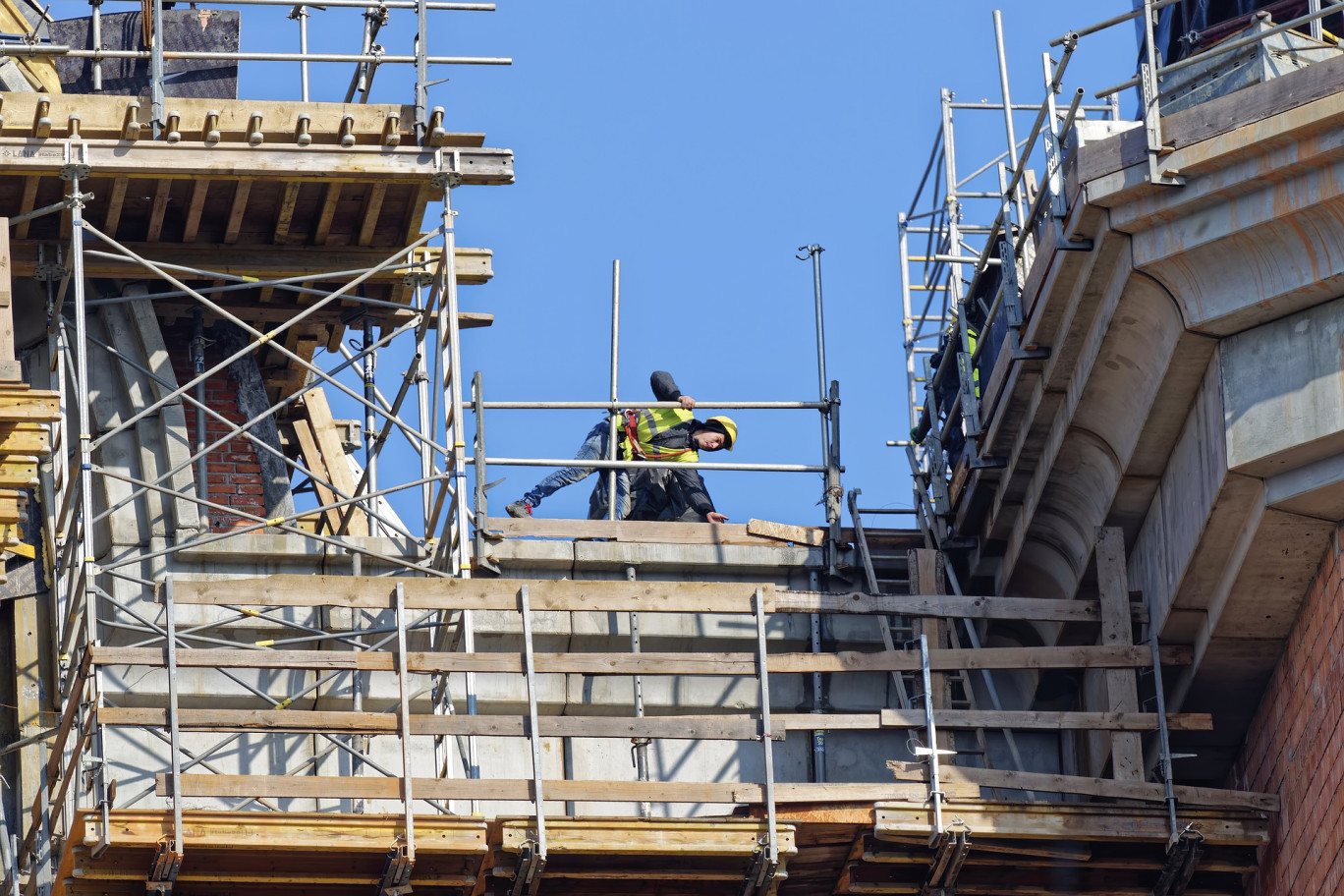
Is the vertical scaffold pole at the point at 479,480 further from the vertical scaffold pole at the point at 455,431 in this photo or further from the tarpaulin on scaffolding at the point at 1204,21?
the tarpaulin on scaffolding at the point at 1204,21

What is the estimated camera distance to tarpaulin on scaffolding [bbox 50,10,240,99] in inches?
778

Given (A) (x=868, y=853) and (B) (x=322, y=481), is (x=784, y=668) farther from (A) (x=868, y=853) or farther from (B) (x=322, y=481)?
(B) (x=322, y=481)

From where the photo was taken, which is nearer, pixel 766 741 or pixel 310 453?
pixel 766 741

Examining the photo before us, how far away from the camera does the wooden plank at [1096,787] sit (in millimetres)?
15117

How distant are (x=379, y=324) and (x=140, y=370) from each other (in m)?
2.59

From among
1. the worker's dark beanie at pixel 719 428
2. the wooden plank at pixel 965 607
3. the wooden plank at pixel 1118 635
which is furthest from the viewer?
the worker's dark beanie at pixel 719 428

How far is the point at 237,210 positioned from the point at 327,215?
25.8 inches

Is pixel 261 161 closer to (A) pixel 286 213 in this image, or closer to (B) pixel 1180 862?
(A) pixel 286 213

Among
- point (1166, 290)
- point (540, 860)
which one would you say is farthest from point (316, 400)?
point (1166, 290)

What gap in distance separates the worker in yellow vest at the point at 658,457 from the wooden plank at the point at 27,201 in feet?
14.2

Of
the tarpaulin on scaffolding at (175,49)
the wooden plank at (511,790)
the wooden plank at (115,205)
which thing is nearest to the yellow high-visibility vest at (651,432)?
the tarpaulin on scaffolding at (175,49)

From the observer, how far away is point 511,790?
47.4 feet

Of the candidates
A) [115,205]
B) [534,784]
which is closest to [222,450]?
[115,205]

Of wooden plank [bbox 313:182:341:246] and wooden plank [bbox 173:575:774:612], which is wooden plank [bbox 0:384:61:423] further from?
wooden plank [bbox 313:182:341:246]
